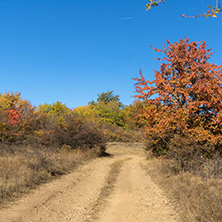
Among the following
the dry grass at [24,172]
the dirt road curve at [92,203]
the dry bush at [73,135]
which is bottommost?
the dirt road curve at [92,203]

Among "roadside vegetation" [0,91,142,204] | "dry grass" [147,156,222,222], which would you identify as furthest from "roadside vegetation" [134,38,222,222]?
"roadside vegetation" [0,91,142,204]

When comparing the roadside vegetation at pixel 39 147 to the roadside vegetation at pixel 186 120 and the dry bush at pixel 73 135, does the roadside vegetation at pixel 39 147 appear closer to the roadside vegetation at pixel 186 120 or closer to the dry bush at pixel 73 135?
the dry bush at pixel 73 135

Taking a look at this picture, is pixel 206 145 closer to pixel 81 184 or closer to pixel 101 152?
pixel 81 184

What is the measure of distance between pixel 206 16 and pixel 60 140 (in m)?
16.9

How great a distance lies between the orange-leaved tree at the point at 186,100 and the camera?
1156 cm

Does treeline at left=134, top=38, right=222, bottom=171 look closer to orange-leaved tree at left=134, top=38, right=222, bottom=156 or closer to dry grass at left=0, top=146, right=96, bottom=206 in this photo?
orange-leaved tree at left=134, top=38, right=222, bottom=156

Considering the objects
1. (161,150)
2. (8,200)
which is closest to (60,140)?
(161,150)

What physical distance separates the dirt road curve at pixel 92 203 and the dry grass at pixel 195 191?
15.4 inches

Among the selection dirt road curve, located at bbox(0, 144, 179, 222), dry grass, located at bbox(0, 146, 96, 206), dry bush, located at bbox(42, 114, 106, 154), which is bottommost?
dirt road curve, located at bbox(0, 144, 179, 222)

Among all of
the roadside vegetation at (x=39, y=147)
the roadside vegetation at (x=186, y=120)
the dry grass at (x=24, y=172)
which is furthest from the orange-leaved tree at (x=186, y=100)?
the dry grass at (x=24, y=172)

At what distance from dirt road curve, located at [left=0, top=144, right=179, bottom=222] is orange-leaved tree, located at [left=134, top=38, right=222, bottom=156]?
373 centimetres

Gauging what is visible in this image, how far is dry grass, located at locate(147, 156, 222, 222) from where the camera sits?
546 centimetres

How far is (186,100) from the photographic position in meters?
12.8

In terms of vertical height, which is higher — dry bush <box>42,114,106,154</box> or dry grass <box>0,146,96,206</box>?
dry bush <box>42,114,106,154</box>
